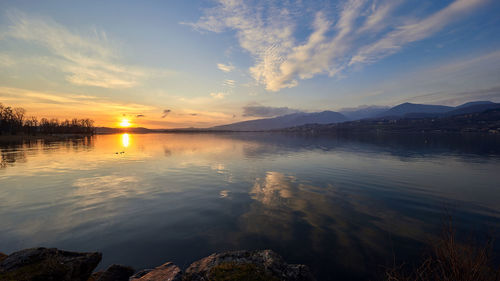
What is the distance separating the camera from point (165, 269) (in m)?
7.58

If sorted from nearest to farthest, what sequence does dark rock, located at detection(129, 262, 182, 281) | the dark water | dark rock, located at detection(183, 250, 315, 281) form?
dark rock, located at detection(183, 250, 315, 281)
dark rock, located at detection(129, 262, 182, 281)
the dark water

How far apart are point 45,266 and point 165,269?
4.46 m

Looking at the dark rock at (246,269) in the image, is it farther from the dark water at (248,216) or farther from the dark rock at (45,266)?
the dark rock at (45,266)

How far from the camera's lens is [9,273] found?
21.9 feet

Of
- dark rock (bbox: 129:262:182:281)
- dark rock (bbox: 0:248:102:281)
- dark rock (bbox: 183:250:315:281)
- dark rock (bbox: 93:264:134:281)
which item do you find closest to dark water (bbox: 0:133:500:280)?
dark rock (bbox: 93:264:134:281)

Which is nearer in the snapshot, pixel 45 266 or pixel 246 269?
pixel 246 269

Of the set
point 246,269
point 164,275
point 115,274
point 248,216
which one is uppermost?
point 246,269

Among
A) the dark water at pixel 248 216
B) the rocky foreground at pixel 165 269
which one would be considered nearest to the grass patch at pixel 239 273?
the rocky foreground at pixel 165 269

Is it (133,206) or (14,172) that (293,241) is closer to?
(133,206)

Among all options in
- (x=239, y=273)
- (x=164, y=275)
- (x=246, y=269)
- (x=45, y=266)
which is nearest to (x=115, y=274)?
(x=45, y=266)

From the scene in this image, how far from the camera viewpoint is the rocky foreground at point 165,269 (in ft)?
22.0

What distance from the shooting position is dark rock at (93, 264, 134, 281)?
768 centimetres

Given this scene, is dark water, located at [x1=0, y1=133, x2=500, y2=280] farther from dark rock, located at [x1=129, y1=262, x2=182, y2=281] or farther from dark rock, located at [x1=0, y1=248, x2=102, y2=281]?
dark rock, located at [x1=129, y1=262, x2=182, y2=281]

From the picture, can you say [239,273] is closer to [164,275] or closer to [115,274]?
[164,275]
